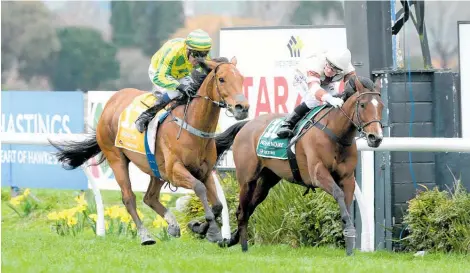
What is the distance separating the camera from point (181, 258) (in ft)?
26.2

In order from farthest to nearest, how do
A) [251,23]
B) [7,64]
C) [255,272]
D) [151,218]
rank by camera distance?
[7,64] → [251,23] → [151,218] → [255,272]

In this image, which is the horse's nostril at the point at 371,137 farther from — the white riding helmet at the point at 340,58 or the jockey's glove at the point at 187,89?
the jockey's glove at the point at 187,89

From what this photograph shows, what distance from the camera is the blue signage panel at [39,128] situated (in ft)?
45.2

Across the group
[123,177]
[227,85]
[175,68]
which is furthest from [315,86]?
[123,177]

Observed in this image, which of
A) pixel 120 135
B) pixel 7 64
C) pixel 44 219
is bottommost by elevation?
pixel 44 219

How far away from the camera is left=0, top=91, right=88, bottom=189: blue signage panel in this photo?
13.8 m

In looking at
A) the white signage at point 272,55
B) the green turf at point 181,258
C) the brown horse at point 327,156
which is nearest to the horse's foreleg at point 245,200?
the brown horse at point 327,156

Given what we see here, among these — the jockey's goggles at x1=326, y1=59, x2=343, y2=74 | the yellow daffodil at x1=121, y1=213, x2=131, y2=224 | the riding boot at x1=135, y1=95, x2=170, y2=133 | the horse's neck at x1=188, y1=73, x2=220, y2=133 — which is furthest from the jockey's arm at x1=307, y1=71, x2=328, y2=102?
the yellow daffodil at x1=121, y1=213, x2=131, y2=224

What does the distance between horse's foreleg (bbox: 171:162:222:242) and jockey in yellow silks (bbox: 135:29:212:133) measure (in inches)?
23.9

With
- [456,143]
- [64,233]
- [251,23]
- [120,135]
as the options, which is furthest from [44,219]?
[456,143]

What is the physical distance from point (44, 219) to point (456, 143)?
6.42 meters

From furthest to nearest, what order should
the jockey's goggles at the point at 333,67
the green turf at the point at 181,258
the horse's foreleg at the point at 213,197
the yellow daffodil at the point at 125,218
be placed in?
the yellow daffodil at the point at 125,218
the horse's foreleg at the point at 213,197
the jockey's goggles at the point at 333,67
the green turf at the point at 181,258

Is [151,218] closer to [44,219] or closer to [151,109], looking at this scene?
[44,219]

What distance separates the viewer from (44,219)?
13.7 metres
